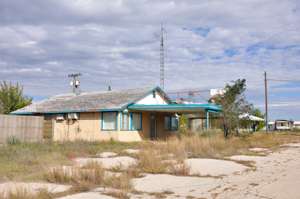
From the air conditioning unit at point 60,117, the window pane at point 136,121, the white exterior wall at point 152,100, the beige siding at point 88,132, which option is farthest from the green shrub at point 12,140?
the white exterior wall at point 152,100

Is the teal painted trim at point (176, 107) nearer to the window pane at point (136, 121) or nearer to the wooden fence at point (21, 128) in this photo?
the window pane at point (136, 121)

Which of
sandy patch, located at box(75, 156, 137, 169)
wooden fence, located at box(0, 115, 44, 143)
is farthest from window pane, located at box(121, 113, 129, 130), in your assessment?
sandy patch, located at box(75, 156, 137, 169)

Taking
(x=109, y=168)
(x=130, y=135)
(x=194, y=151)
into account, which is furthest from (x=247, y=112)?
(x=109, y=168)

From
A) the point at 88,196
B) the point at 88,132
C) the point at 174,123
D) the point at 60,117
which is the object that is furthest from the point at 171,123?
the point at 88,196

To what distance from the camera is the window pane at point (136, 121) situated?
2833 centimetres

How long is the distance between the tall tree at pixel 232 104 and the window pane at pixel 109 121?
27.2 ft

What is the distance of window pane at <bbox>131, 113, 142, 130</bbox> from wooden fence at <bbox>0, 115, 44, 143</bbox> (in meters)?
6.37

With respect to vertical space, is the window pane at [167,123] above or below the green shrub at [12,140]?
above

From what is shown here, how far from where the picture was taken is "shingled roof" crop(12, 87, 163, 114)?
2809 cm

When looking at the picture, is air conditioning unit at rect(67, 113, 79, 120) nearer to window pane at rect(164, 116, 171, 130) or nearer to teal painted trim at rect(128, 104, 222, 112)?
teal painted trim at rect(128, 104, 222, 112)

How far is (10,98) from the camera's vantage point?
137 feet

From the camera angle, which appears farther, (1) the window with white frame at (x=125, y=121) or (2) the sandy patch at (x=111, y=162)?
(1) the window with white frame at (x=125, y=121)

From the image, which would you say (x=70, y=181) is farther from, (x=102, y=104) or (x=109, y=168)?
(x=102, y=104)

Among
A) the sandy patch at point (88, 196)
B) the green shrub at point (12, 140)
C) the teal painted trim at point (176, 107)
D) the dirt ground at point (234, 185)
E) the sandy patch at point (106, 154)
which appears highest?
the teal painted trim at point (176, 107)
